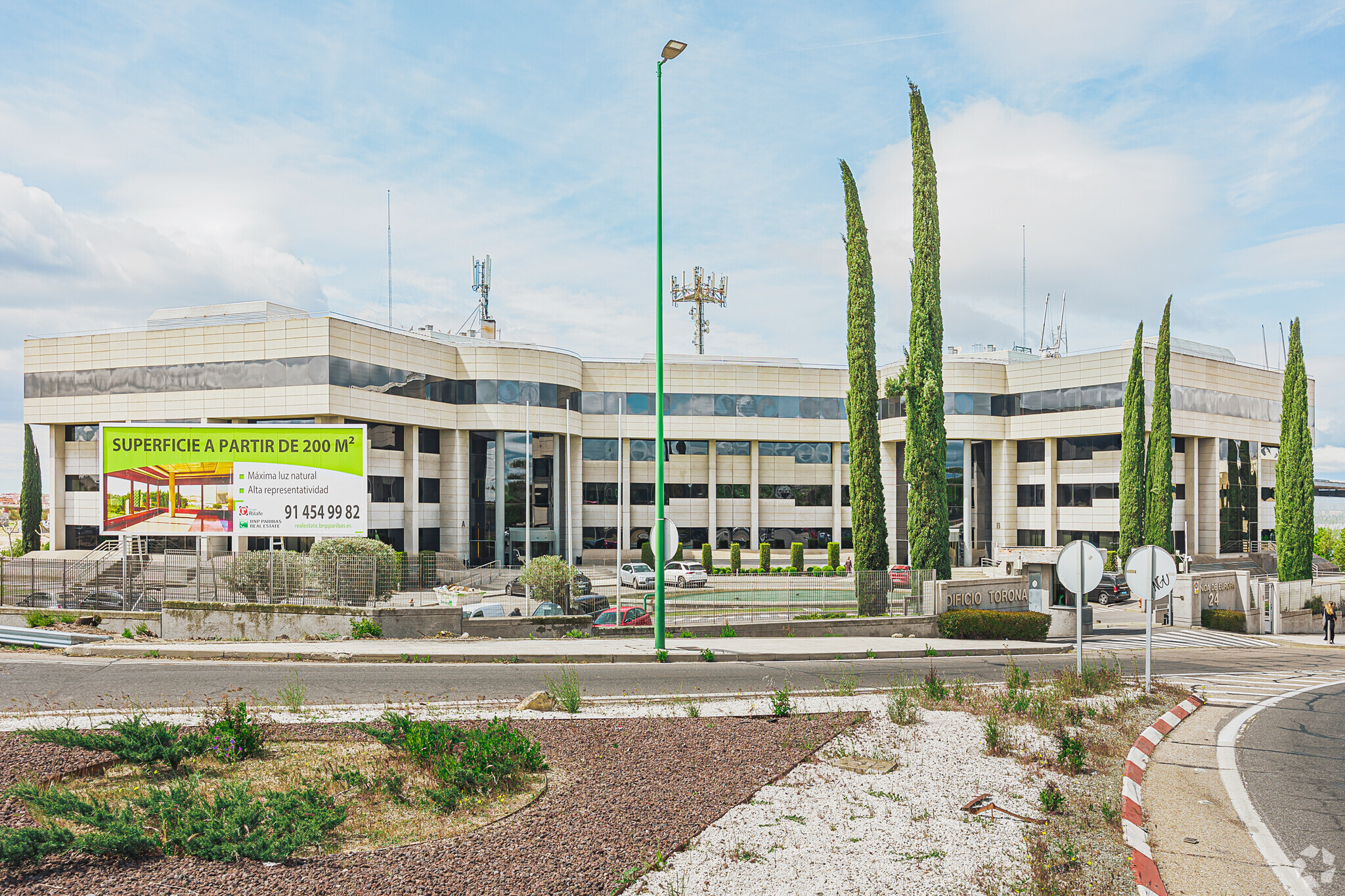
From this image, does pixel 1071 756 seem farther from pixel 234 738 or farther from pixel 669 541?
pixel 669 541

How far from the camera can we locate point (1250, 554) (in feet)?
182

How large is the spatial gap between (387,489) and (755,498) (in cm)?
2574

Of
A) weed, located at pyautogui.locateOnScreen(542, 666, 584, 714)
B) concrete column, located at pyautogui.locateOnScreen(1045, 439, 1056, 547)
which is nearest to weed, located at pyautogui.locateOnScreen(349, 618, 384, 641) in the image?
weed, located at pyautogui.locateOnScreen(542, 666, 584, 714)

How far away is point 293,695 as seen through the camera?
33.4 ft

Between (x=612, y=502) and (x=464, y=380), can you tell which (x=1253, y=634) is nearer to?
(x=612, y=502)

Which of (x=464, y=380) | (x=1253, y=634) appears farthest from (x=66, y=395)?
(x=1253, y=634)

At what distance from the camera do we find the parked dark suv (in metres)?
40.6

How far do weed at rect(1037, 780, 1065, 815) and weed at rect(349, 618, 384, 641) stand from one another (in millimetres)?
16170

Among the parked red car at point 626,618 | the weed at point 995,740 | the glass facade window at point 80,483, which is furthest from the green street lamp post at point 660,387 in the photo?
the glass facade window at point 80,483

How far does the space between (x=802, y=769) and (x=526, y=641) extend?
1206 cm

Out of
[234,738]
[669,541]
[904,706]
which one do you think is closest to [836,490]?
[669,541]

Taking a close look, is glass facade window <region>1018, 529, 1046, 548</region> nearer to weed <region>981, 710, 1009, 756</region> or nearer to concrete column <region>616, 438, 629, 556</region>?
concrete column <region>616, 438, 629, 556</region>

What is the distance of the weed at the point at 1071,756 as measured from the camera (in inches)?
329

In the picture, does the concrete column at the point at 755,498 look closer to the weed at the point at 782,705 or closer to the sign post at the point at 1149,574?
the sign post at the point at 1149,574
